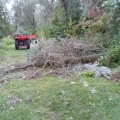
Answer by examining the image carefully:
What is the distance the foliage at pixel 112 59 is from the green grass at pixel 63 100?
1.54 meters

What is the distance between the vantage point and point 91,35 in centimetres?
904

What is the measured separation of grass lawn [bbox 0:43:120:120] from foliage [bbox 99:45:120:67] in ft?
4.97

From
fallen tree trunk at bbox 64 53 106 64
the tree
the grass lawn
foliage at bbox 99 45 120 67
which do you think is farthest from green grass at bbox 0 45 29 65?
the tree

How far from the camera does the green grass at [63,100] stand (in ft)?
10.4

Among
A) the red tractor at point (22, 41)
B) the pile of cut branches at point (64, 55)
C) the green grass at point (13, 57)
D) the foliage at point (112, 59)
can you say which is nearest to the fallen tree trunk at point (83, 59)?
the pile of cut branches at point (64, 55)

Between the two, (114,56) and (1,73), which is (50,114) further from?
(114,56)

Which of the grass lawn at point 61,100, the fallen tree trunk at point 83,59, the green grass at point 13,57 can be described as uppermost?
the fallen tree trunk at point 83,59

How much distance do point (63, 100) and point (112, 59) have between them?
127 inches

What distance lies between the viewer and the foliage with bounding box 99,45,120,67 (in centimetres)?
618

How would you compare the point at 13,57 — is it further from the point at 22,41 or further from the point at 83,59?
the point at 83,59

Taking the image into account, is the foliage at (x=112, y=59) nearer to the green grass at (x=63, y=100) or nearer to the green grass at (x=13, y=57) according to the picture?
the green grass at (x=63, y=100)

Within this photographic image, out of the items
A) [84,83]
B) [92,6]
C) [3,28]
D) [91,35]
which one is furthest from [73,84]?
[3,28]

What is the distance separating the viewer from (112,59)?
20.7ft

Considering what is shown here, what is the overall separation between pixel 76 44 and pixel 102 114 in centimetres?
403
